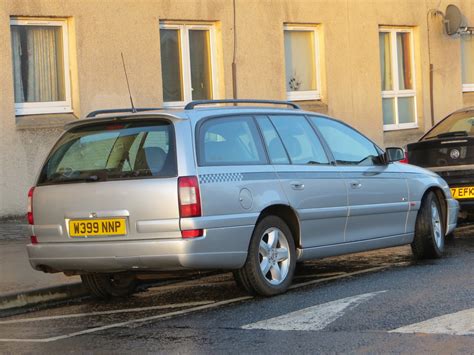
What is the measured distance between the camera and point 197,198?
27.2ft

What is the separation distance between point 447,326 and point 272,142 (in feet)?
9.18

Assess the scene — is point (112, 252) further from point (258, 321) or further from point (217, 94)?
point (217, 94)

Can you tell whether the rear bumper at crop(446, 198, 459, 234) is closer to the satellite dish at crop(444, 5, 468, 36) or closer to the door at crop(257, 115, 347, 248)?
the door at crop(257, 115, 347, 248)

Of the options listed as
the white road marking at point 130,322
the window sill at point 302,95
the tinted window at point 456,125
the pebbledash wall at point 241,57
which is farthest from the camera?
the window sill at point 302,95

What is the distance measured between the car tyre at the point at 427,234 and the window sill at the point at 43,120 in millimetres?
6210

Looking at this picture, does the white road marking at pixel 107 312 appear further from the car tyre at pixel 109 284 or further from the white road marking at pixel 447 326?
the white road marking at pixel 447 326

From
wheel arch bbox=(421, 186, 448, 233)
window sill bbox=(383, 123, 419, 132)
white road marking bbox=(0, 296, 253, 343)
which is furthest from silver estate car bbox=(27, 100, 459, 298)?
window sill bbox=(383, 123, 419, 132)

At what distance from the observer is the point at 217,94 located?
17.6 meters

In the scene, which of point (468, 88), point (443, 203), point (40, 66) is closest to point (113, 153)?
point (443, 203)

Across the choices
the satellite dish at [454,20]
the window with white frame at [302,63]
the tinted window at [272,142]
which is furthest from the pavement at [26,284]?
the satellite dish at [454,20]

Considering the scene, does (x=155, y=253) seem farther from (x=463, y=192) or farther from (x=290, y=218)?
(x=463, y=192)

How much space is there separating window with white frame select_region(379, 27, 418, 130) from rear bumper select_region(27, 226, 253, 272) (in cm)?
1262

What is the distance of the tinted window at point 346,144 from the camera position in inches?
397

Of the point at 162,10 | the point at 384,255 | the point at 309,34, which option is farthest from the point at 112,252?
the point at 309,34
